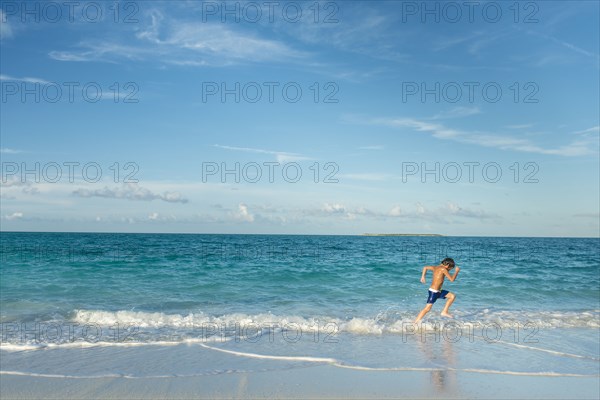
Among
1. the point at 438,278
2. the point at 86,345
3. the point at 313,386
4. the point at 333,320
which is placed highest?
the point at 438,278

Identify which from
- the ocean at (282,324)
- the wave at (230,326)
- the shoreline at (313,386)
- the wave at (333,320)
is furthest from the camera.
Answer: the wave at (333,320)

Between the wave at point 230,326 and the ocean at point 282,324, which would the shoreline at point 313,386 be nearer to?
the ocean at point 282,324

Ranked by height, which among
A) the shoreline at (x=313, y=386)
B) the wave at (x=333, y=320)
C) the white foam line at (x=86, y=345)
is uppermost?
the shoreline at (x=313, y=386)

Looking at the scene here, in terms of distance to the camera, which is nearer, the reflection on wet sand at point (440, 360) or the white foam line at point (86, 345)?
the reflection on wet sand at point (440, 360)

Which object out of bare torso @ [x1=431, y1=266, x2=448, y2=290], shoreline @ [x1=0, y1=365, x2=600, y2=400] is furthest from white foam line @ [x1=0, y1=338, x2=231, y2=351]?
bare torso @ [x1=431, y1=266, x2=448, y2=290]

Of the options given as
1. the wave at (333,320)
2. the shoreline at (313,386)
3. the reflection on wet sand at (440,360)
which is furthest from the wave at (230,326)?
the shoreline at (313,386)

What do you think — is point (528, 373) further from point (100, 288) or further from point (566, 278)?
point (566, 278)

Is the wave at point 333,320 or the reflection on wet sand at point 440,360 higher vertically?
the reflection on wet sand at point 440,360

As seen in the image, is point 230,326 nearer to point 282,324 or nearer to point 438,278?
point 282,324

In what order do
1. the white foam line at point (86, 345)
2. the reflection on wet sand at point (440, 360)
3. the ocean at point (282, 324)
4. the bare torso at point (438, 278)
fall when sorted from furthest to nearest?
1. the bare torso at point (438, 278)
2. the white foam line at point (86, 345)
3. the ocean at point (282, 324)
4. the reflection on wet sand at point (440, 360)

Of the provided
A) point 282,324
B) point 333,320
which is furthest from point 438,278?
point 282,324

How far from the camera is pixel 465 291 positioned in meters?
17.7

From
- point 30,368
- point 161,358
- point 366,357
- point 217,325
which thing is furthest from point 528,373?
point 30,368

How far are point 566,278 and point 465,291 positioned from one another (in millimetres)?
8854
